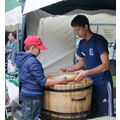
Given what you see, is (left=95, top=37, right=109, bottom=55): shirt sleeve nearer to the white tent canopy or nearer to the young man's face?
the young man's face

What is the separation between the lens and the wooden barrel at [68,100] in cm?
207

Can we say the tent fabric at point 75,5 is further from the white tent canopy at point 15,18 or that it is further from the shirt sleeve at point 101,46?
the shirt sleeve at point 101,46

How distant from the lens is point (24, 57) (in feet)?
7.04

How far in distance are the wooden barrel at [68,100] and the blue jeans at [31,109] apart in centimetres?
10

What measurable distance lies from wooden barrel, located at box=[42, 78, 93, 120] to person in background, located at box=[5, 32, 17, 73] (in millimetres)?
2492

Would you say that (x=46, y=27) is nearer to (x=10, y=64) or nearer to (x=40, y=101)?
(x=10, y=64)

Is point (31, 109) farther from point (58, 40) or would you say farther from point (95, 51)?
point (58, 40)

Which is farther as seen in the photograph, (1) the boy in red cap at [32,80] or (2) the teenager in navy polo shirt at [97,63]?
(2) the teenager in navy polo shirt at [97,63]

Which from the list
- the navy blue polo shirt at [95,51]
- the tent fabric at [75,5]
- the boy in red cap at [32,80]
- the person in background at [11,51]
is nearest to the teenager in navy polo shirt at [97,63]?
the navy blue polo shirt at [95,51]

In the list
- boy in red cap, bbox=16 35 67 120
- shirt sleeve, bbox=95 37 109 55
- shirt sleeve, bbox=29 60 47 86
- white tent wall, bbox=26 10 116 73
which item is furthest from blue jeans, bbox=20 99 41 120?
white tent wall, bbox=26 10 116 73

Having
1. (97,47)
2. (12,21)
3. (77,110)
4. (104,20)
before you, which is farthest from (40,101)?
(104,20)

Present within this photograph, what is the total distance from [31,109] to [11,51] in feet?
9.42

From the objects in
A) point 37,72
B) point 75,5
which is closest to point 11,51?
point 75,5

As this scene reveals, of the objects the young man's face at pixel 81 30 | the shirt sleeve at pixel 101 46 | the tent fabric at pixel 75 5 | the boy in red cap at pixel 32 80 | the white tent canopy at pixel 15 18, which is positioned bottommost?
the boy in red cap at pixel 32 80
